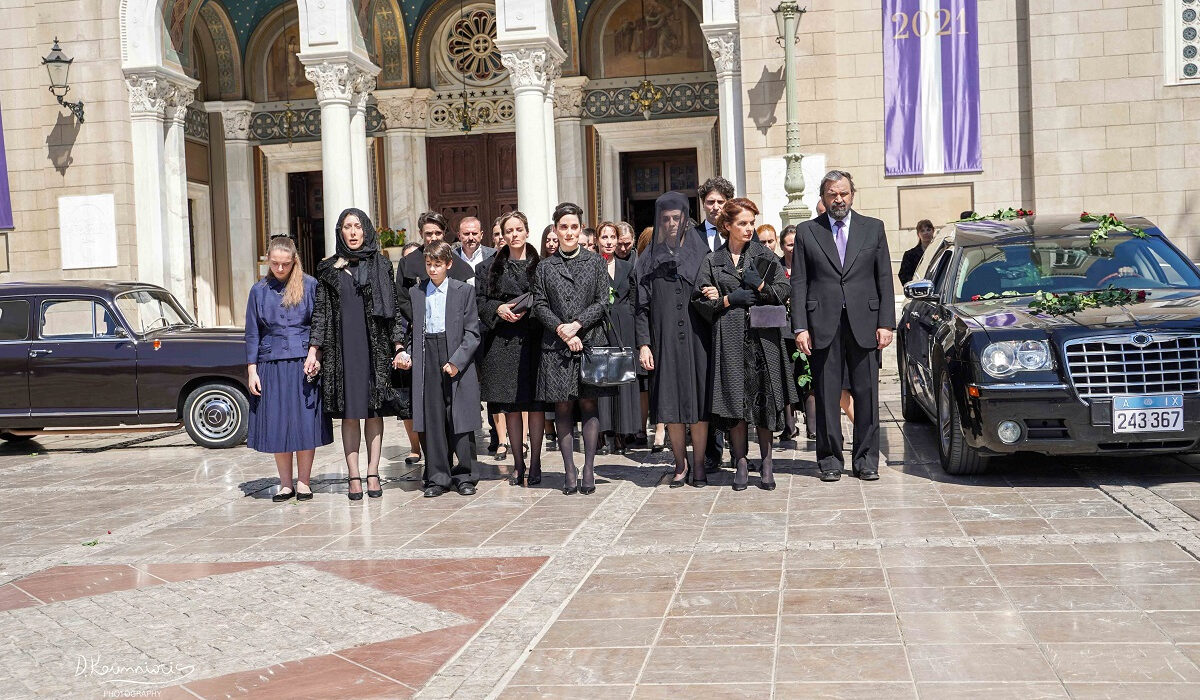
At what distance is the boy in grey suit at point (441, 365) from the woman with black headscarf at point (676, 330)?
4.17 feet

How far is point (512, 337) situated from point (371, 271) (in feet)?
3.62

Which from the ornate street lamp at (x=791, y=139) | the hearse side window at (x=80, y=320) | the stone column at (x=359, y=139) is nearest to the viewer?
the hearse side window at (x=80, y=320)

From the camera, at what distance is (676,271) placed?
8242 mm

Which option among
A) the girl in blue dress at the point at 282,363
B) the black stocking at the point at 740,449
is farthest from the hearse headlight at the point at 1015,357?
the girl in blue dress at the point at 282,363

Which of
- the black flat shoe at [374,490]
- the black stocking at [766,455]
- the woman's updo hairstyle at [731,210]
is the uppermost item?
the woman's updo hairstyle at [731,210]

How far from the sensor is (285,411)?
848 cm

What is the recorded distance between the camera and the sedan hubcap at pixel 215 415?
1214 cm

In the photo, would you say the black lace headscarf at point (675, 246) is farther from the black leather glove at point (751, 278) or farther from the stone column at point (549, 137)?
the stone column at point (549, 137)

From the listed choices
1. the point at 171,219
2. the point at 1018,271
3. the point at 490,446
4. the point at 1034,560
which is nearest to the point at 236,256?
the point at 171,219

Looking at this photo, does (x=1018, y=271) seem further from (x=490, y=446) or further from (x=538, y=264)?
(x=490, y=446)

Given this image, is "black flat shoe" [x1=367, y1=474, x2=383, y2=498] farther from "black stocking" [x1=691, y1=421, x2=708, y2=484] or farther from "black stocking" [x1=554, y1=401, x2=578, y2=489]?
"black stocking" [x1=691, y1=421, x2=708, y2=484]

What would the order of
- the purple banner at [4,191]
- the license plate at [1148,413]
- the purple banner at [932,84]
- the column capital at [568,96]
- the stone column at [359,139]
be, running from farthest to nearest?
the column capital at [568,96], the purple banner at [4,191], the stone column at [359,139], the purple banner at [932,84], the license plate at [1148,413]

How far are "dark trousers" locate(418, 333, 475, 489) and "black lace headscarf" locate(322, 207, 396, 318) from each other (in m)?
0.38

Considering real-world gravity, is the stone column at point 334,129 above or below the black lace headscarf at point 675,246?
above
